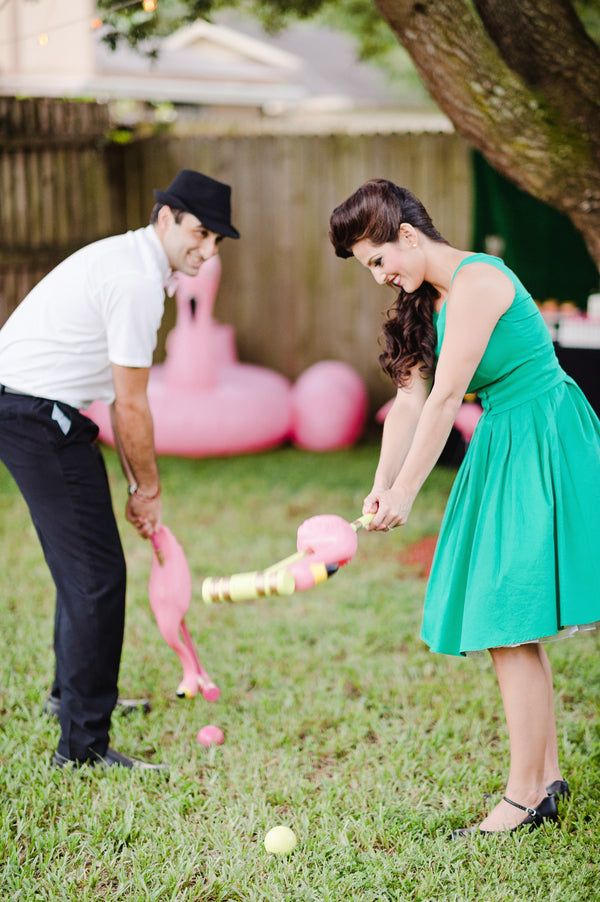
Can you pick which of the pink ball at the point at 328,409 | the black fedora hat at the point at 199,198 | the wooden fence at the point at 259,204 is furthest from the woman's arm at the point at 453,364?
the wooden fence at the point at 259,204

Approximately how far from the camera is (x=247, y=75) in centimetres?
1627

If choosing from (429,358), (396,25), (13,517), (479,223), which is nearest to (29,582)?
(13,517)

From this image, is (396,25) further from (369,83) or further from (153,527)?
(369,83)

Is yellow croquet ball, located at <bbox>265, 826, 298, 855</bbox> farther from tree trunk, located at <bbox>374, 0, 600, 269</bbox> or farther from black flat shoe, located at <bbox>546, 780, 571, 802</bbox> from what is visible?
tree trunk, located at <bbox>374, 0, 600, 269</bbox>

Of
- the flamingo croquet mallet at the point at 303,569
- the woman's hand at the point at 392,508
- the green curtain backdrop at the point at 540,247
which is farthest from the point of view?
the green curtain backdrop at the point at 540,247

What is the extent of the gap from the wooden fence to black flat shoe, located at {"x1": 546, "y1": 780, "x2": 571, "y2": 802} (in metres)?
5.26

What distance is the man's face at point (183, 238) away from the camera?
9.25 feet

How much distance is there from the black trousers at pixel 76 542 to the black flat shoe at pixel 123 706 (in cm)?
35

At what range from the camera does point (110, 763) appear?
290cm

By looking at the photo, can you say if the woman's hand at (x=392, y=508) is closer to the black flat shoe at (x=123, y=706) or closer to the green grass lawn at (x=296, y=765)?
the green grass lawn at (x=296, y=765)

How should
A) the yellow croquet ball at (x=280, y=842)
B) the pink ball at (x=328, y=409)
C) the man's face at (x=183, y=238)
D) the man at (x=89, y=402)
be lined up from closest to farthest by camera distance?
the yellow croquet ball at (x=280, y=842) → the man at (x=89, y=402) → the man's face at (x=183, y=238) → the pink ball at (x=328, y=409)

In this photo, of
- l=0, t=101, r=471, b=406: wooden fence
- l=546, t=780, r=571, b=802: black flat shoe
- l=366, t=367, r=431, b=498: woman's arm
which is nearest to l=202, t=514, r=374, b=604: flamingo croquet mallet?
l=366, t=367, r=431, b=498: woman's arm

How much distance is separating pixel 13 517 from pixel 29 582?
1116 mm

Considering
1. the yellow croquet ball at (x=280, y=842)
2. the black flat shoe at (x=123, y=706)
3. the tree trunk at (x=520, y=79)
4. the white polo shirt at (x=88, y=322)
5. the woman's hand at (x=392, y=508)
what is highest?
the tree trunk at (x=520, y=79)
